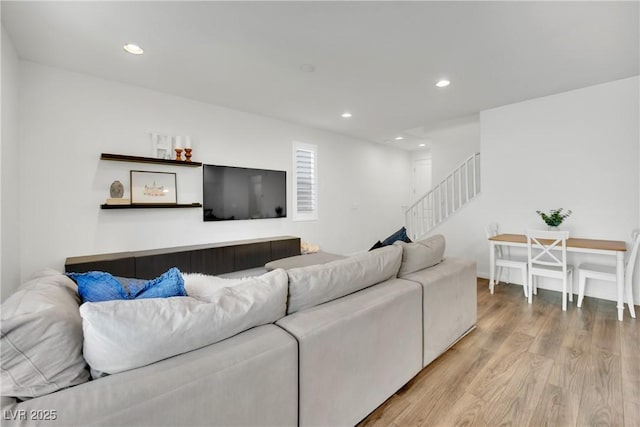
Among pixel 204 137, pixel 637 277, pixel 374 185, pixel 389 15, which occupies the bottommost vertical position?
pixel 637 277

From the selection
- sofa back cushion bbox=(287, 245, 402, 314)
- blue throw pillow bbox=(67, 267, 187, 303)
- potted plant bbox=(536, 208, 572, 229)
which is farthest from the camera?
potted plant bbox=(536, 208, 572, 229)

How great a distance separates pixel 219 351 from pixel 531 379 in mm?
2082

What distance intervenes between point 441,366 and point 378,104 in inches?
128

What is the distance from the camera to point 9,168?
235 centimetres

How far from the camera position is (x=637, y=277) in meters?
3.17

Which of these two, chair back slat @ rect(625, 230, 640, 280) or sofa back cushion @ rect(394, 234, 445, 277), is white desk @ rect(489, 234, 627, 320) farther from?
sofa back cushion @ rect(394, 234, 445, 277)

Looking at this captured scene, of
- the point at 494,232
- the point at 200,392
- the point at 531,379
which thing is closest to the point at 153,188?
the point at 200,392

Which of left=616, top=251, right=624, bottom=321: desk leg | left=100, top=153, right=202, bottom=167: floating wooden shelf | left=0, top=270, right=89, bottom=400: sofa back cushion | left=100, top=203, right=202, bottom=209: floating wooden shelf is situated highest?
left=100, top=153, right=202, bottom=167: floating wooden shelf

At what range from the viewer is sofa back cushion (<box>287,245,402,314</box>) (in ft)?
4.67

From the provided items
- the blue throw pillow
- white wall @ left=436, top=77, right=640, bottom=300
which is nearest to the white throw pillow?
the blue throw pillow

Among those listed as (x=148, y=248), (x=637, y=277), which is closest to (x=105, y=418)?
(x=148, y=248)

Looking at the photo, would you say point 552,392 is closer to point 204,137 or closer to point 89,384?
point 89,384

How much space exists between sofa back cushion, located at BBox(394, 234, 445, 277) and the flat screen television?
108 inches

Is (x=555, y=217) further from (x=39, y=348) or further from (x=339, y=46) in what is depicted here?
(x=39, y=348)
